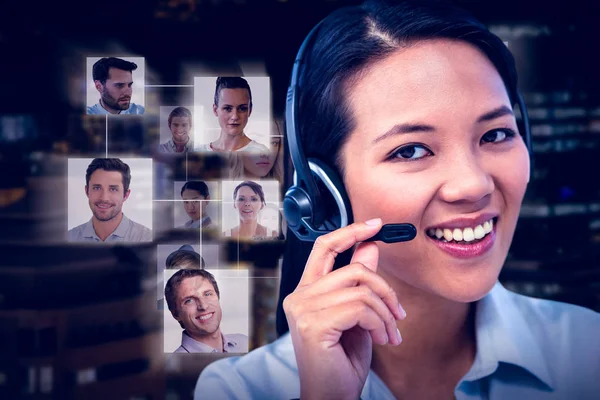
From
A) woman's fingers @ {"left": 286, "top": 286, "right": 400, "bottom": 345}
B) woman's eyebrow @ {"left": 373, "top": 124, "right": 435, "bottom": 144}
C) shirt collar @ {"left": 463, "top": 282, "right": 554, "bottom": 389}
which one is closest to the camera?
woman's fingers @ {"left": 286, "top": 286, "right": 400, "bottom": 345}

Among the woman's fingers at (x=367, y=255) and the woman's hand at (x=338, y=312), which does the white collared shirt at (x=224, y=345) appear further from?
the woman's fingers at (x=367, y=255)

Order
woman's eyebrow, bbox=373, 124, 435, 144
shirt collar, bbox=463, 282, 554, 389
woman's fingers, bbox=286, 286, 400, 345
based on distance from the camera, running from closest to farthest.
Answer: woman's fingers, bbox=286, 286, 400, 345, woman's eyebrow, bbox=373, 124, 435, 144, shirt collar, bbox=463, 282, 554, 389

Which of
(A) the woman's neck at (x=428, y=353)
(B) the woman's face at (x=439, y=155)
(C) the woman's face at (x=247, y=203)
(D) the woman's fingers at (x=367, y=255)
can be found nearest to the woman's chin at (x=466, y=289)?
(B) the woman's face at (x=439, y=155)

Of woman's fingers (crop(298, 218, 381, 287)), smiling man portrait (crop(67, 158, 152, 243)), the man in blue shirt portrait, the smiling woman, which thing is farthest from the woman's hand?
the man in blue shirt portrait

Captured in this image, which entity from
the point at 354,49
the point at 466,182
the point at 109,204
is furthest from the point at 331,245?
the point at 109,204

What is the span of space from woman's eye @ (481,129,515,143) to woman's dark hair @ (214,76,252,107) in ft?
1.89

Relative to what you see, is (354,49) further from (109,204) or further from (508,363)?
(508,363)

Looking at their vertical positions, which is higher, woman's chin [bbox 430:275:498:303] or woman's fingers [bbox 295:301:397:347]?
woman's chin [bbox 430:275:498:303]

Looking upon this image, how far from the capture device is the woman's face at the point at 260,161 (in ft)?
4.37

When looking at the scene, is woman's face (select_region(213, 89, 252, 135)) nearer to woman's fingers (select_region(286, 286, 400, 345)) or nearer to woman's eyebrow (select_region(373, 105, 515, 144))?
woman's eyebrow (select_region(373, 105, 515, 144))

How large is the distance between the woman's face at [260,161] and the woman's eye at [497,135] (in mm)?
497

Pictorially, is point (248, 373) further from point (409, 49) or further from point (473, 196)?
point (409, 49)

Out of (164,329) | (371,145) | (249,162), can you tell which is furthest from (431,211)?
(164,329)

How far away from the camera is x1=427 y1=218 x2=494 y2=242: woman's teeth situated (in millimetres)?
1146
